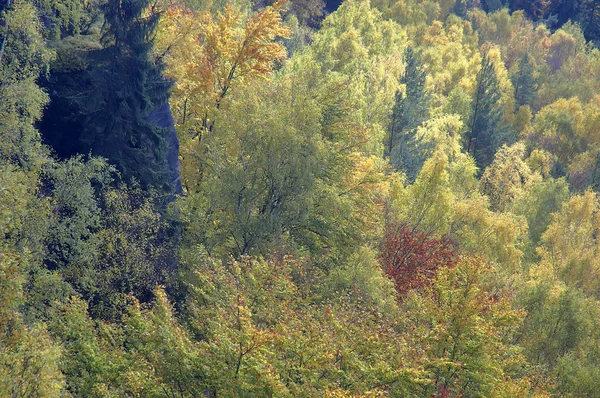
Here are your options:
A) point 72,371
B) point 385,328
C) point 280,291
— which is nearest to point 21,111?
point 72,371

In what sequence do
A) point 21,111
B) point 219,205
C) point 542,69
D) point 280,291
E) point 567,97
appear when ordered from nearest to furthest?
point 280,291 → point 21,111 → point 219,205 → point 567,97 → point 542,69

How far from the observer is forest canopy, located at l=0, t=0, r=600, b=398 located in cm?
1775

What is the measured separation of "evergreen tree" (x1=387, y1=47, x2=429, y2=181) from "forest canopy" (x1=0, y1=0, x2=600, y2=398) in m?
5.48

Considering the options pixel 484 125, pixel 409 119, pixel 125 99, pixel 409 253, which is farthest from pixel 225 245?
pixel 484 125

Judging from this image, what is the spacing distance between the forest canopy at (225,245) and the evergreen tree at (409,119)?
5.48 metres

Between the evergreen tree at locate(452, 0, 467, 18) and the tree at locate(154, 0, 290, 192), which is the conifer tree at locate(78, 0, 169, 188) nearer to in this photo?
the tree at locate(154, 0, 290, 192)

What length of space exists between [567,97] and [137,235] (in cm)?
7032

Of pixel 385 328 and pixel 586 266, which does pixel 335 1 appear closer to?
pixel 586 266

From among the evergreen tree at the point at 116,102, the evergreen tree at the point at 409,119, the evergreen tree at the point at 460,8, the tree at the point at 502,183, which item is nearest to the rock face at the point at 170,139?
the evergreen tree at the point at 116,102

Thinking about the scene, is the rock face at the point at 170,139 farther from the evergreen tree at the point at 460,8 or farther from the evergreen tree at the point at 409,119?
the evergreen tree at the point at 460,8

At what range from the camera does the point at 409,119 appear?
50219 millimetres

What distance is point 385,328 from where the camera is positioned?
19.7 m

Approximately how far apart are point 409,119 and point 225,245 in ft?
91.5

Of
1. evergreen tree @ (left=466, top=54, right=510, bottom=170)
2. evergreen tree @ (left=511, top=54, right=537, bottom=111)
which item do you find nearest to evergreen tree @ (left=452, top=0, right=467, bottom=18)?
evergreen tree @ (left=511, top=54, right=537, bottom=111)
